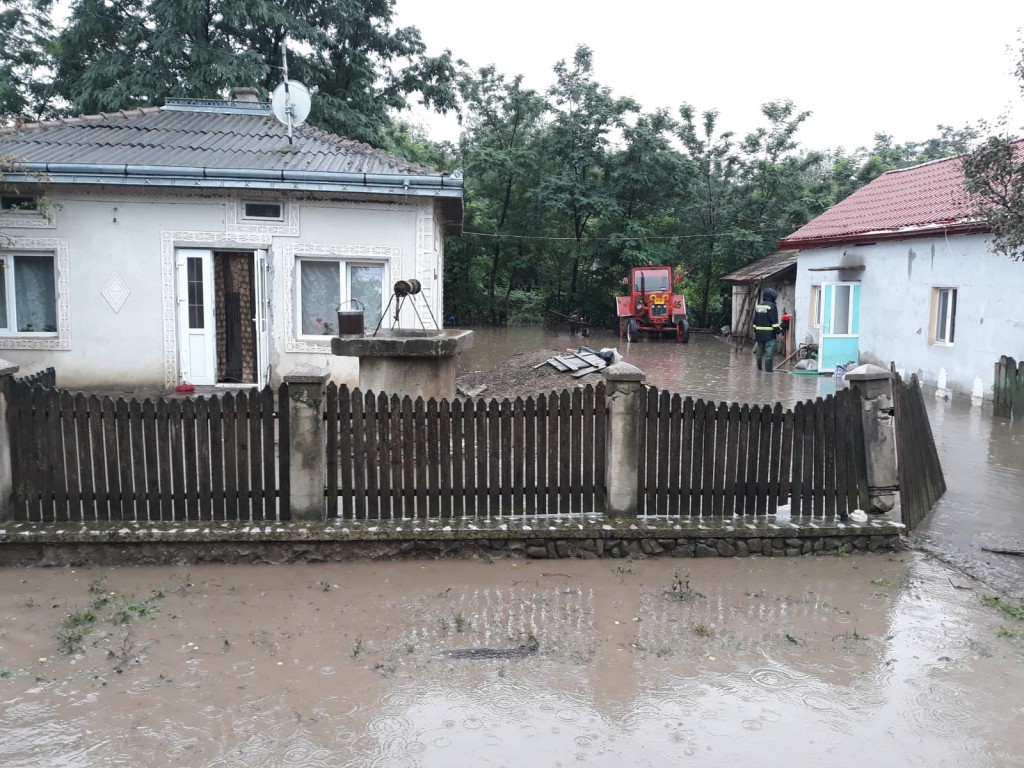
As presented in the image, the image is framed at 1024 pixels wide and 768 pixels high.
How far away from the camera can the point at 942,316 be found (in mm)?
15719

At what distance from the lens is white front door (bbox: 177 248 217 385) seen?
1169 centimetres

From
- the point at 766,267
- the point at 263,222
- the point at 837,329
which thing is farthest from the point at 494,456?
the point at 766,267

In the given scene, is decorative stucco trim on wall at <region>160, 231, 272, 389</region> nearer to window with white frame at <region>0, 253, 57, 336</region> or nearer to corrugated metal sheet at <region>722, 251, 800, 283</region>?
window with white frame at <region>0, 253, 57, 336</region>

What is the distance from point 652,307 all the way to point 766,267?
4164mm

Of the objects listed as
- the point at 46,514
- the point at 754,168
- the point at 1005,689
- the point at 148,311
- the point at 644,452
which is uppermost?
the point at 754,168

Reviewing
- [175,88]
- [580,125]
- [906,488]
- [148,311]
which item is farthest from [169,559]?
[580,125]

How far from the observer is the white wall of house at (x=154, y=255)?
11.3 metres

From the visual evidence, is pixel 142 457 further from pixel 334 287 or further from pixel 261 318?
pixel 334 287

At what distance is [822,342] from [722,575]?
13.9 meters

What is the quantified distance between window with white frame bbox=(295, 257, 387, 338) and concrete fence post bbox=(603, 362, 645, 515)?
6.37 m

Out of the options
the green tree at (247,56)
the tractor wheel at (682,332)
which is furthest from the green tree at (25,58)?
the tractor wheel at (682,332)

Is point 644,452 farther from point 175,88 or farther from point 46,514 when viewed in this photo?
point 175,88

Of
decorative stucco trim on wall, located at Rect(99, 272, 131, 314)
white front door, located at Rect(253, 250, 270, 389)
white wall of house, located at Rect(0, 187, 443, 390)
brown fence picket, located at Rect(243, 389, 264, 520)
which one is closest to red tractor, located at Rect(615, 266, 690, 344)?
white wall of house, located at Rect(0, 187, 443, 390)

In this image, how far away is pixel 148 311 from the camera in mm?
11586
